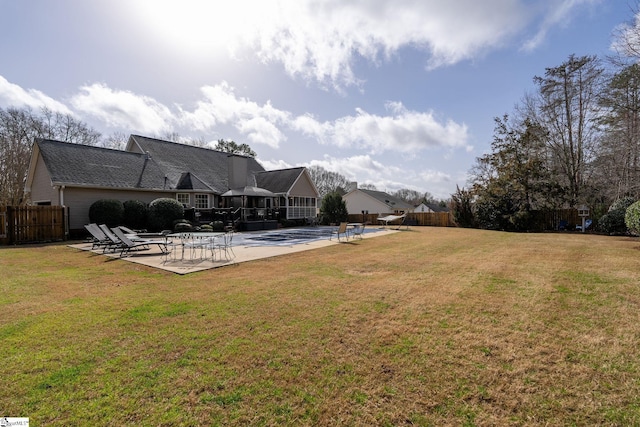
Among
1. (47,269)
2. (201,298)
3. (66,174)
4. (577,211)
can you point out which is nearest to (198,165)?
(66,174)

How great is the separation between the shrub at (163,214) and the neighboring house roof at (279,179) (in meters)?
9.64

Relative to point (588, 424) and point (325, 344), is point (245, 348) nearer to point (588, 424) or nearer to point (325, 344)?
point (325, 344)

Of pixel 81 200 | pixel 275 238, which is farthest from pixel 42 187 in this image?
pixel 275 238

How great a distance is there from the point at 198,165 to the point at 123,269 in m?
19.2

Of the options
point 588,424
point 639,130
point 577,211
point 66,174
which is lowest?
point 588,424

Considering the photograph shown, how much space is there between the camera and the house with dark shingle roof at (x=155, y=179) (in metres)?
17.0

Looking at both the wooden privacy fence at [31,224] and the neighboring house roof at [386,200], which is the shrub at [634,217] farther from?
the neighboring house roof at [386,200]

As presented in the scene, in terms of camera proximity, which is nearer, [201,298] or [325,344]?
[325,344]

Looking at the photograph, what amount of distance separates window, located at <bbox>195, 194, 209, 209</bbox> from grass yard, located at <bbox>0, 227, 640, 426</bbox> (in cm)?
1558

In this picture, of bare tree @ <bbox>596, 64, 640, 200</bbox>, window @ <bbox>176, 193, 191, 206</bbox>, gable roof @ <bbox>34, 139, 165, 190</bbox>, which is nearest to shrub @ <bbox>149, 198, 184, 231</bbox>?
gable roof @ <bbox>34, 139, 165, 190</bbox>

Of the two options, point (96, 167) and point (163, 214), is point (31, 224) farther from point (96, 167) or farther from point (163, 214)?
point (163, 214)

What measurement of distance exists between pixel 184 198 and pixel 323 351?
2081 cm

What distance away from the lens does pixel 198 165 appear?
83.0ft

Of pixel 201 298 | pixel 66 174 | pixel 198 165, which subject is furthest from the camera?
pixel 198 165
